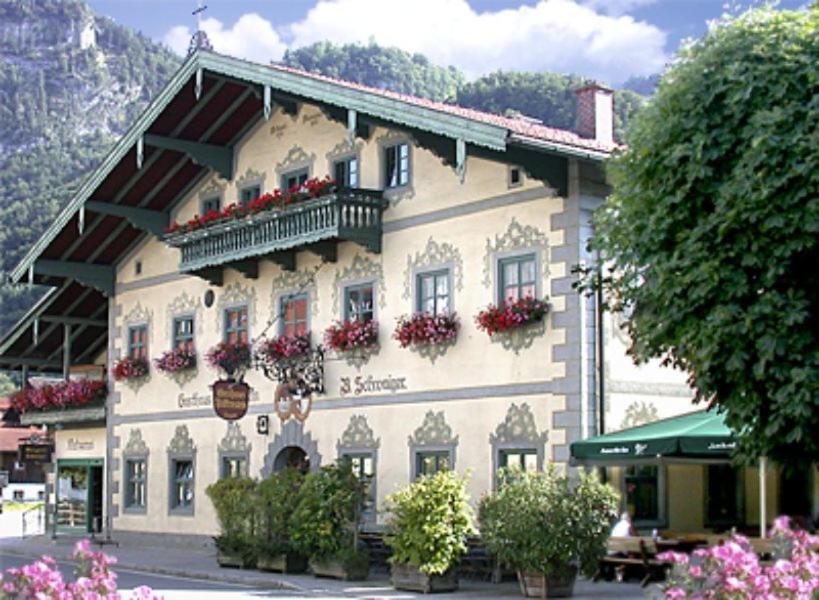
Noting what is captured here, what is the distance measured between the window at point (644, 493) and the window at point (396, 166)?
6669 millimetres

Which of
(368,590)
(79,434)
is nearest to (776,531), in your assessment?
(368,590)

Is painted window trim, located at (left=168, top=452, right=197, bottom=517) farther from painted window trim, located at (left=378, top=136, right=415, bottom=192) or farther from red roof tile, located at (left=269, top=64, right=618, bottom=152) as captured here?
red roof tile, located at (left=269, top=64, right=618, bottom=152)

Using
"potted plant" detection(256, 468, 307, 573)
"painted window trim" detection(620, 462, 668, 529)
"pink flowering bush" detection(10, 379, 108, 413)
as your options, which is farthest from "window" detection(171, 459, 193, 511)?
"painted window trim" detection(620, 462, 668, 529)

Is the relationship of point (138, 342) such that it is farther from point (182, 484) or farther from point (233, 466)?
point (233, 466)

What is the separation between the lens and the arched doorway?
27.4 meters

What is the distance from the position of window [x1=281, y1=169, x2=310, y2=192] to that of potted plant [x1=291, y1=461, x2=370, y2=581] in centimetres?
712

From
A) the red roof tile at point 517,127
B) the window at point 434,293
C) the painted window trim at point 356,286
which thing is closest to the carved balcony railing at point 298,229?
the painted window trim at point 356,286

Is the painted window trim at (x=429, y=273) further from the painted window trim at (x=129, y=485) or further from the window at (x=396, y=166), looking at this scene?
the painted window trim at (x=129, y=485)

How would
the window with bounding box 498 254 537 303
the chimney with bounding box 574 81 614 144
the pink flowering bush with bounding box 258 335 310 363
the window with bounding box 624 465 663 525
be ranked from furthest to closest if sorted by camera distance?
the pink flowering bush with bounding box 258 335 310 363, the chimney with bounding box 574 81 614 144, the window with bounding box 624 465 663 525, the window with bounding box 498 254 537 303

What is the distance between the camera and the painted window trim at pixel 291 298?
26812mm

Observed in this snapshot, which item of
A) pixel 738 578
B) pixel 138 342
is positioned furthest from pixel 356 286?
pixel 738 578

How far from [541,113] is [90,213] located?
26419 mm

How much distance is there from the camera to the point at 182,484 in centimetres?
3042

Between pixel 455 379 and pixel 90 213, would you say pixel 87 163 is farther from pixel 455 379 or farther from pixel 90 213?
pixel 455 379
